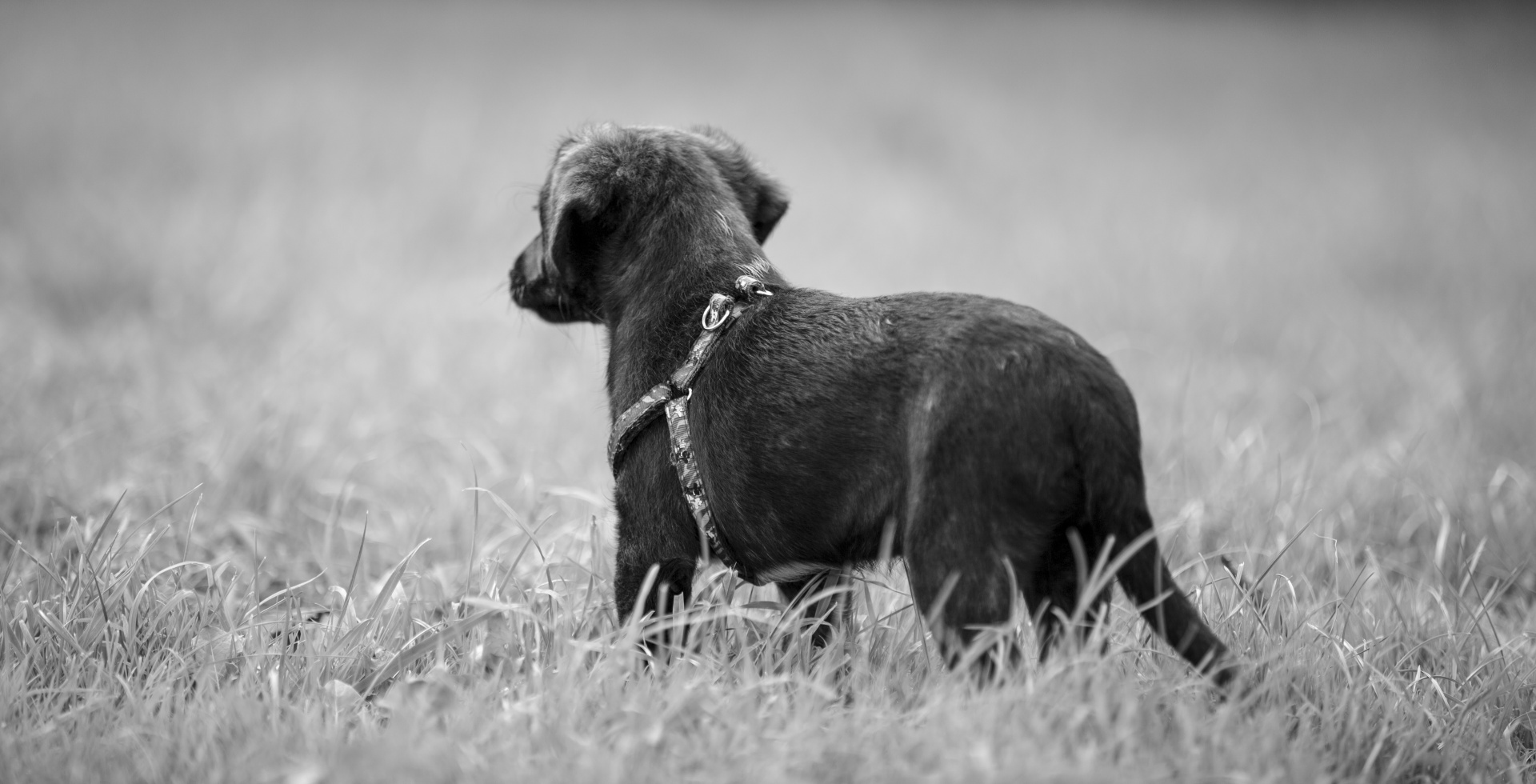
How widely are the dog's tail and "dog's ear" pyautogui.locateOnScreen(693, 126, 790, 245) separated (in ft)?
3.54

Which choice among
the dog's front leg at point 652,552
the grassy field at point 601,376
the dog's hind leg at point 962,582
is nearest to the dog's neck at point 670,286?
the dog's front leg at point 652,552

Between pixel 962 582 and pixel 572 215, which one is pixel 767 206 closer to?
pixel 572 215

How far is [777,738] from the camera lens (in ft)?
6.31

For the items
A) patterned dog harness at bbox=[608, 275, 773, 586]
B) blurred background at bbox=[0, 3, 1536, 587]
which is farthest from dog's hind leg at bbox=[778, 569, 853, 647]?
blurred background at bbox=[0, 3, 1536, 587]

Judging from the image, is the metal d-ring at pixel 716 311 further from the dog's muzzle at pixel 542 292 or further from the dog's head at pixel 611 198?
the dog's muzzle at pixel 542 292

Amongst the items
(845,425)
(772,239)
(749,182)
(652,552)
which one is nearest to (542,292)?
(749,182)

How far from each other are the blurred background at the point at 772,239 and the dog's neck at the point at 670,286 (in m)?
0.37

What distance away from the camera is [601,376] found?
2889 mm

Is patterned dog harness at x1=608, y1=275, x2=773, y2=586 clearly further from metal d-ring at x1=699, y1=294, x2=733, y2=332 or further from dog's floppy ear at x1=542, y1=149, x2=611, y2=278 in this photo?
dog's floppy ear at x1=542, y1=149, x2=611, y2=278

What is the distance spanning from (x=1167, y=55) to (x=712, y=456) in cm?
1199

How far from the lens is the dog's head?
239 cm

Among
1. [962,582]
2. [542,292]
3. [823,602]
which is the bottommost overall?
[823,602]

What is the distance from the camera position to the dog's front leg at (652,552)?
2242mm

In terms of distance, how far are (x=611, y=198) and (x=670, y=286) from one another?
24 centimetres
